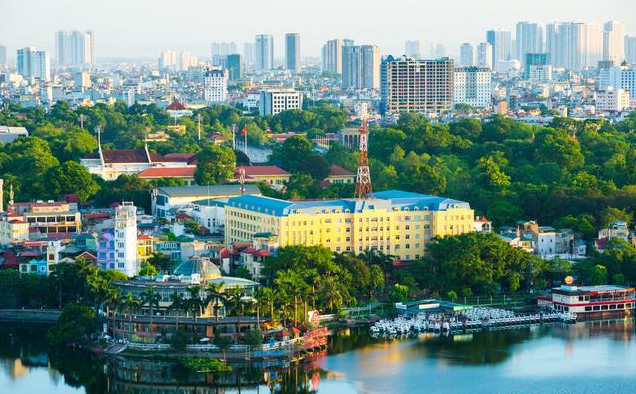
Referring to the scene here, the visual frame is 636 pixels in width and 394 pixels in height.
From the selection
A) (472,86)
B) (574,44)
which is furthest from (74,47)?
(472,86)

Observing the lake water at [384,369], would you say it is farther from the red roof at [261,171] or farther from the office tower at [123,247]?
the red roof at [261,171]

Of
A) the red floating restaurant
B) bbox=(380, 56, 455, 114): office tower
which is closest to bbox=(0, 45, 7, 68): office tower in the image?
bbox=(380, 56, 455, 114): office tower

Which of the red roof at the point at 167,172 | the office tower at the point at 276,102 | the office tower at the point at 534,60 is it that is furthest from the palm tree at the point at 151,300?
the office tower at the point at 534,60

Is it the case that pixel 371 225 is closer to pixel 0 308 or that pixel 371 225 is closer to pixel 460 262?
pixel 460 262

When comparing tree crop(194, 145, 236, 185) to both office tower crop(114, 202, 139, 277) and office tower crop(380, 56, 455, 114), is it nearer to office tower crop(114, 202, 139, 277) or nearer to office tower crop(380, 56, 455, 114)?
office tower crop(114, 202, 139, 277)

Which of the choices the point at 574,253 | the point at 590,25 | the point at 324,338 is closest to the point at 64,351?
the point at 324,338

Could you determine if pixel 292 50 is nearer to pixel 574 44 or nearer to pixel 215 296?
pixel 574 44
